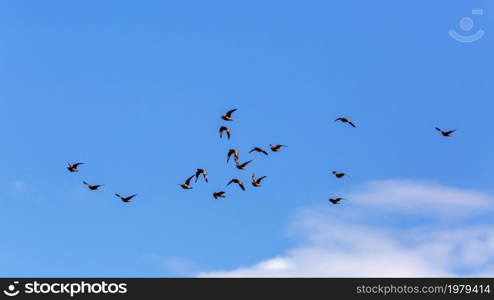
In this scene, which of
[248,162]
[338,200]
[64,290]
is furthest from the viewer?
[338,200]

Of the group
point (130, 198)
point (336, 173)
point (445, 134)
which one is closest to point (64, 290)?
point (130, 198)

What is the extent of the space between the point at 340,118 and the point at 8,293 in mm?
39582

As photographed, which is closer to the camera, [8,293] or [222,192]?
[8,293]

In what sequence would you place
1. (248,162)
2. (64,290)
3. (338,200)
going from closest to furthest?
(64,290), (248,162), (338,200)

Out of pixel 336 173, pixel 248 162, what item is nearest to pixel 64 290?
pixel 248 162

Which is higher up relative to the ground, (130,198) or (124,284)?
(130,198)

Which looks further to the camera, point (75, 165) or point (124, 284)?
point (75, 165)

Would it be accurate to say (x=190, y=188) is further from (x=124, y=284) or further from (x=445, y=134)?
(x=445, y=134)

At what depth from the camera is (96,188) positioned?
10662cm

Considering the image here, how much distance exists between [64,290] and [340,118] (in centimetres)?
3557

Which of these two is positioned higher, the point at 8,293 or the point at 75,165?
the point at 75,165

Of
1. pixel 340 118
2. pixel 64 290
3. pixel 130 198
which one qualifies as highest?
pixel 340 118

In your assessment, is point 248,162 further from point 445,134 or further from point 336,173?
point 445,134

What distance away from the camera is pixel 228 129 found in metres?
103
